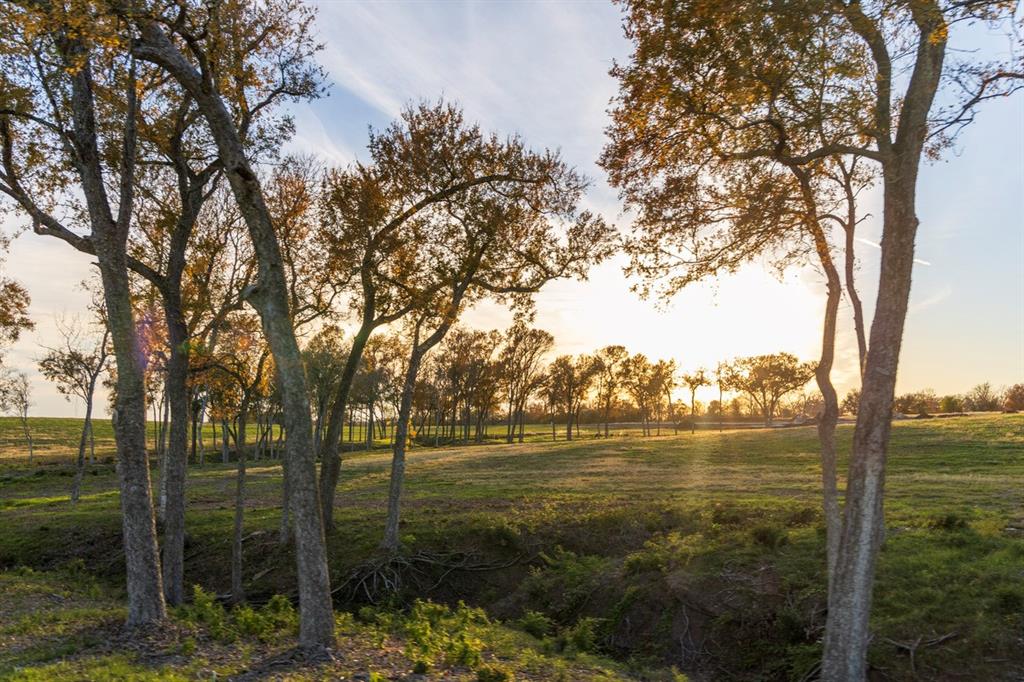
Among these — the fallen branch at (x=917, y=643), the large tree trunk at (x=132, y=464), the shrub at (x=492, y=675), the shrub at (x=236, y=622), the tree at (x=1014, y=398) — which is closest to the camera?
the shrub at (x=492, y=675)

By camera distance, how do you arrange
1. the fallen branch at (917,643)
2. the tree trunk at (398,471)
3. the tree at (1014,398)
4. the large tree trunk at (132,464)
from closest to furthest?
the large tree trunk at (132,464)
the fallen branch at (917,643)
the tree trunk at (398,471)
the tree at (1014,398)

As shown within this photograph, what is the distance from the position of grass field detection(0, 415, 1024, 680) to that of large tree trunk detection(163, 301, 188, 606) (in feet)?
5.37

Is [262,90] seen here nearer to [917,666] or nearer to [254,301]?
[254,301]

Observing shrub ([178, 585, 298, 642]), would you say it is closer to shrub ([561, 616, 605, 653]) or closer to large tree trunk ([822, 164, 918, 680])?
shrub ([561, 616, 605, 653])

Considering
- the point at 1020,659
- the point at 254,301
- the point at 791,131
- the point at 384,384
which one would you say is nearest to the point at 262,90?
the point at 254,301

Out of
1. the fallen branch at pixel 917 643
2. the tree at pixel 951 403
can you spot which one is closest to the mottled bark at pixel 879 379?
the fallen branch at pixel 917 643

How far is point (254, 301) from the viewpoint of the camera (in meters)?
10.5

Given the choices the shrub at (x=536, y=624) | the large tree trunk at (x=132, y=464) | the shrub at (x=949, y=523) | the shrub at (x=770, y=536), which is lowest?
the shrub at (x=536, y=624)

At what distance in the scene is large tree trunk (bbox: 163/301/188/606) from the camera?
51.0 ft

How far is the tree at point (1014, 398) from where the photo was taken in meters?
79.8

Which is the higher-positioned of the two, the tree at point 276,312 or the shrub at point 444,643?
the tree at point 276,312

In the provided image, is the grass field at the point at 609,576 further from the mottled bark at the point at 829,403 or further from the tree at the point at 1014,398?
the tree at the point at 1014,398

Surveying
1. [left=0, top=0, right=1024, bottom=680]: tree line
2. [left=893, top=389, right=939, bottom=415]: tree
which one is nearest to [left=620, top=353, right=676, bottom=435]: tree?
[left=893, top=389, right=939, bottom=415]: tree

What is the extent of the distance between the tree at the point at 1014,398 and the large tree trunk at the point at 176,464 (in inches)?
3636
